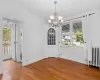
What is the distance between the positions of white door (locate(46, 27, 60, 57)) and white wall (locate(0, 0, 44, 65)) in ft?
1.38

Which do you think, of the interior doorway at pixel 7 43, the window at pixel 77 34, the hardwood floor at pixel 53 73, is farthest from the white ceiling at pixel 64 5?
the hardwood floor at pixel 53 73

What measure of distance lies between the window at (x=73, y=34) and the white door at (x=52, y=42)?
0.44 meters

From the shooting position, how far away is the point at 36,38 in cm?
474

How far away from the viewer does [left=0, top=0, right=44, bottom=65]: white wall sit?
11.2 ft

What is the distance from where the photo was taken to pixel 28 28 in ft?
13.8

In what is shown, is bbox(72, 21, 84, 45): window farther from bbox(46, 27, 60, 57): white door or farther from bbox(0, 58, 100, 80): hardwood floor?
bbox(0, 58, 100, 80): hardwood floor

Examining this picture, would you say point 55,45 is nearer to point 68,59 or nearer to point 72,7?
point 68,59

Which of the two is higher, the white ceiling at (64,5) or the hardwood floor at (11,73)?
the white ceiling at (64,5)

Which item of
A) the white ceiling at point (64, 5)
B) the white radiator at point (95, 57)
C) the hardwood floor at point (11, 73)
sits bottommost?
the hardwood floor at point (11, 73)

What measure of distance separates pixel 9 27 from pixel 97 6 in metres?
4.70

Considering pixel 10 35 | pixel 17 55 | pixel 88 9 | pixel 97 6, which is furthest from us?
pixel 10 35

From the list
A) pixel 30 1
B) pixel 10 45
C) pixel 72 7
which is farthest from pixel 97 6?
pixel 10 45

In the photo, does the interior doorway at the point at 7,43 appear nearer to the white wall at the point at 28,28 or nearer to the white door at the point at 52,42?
the white wall at the point at 28,28

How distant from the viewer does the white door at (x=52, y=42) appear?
17.5 ft
